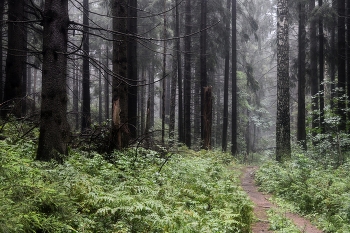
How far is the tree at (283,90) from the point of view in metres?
14.0

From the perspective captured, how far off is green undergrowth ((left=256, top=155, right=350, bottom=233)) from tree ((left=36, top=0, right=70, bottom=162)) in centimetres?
577

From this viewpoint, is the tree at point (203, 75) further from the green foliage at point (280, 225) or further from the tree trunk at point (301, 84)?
the green foliage at point (280, 225)

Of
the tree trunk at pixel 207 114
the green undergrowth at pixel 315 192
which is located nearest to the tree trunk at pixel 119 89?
the green undergrowth at pixel 315 192

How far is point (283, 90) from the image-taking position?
14.1m

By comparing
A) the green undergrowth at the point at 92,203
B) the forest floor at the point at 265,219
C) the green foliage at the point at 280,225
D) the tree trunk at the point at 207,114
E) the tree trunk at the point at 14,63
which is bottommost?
the forest floor at the point at 265,219

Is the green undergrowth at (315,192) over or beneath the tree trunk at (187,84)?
beneath

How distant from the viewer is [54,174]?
4.91 meters

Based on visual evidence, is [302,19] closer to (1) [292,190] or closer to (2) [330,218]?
(1) [292,190]

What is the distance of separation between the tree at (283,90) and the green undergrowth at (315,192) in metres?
2.73

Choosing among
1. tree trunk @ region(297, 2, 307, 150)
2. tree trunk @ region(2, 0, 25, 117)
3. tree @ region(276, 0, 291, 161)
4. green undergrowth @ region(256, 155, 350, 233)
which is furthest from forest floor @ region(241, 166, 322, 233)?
tree trunk @ region(297, 2, 307, 150)

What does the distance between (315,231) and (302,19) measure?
18.0m

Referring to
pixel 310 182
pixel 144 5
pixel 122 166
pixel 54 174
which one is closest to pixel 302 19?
pixel 144 5

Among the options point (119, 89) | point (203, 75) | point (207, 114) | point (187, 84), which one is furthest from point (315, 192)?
point (187, 84)

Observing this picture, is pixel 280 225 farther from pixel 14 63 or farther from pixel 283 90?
pixel 14 63
